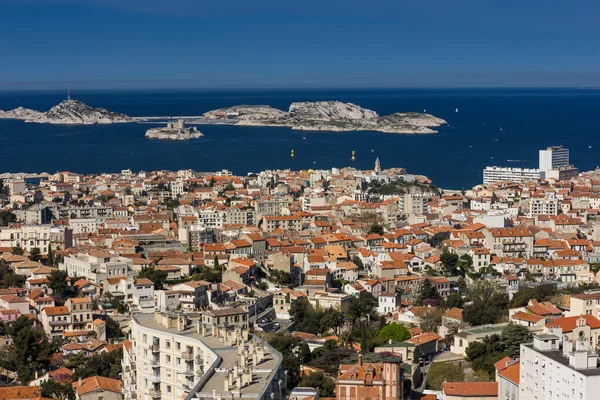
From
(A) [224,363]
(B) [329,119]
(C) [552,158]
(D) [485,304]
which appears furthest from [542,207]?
(B) [329,119]

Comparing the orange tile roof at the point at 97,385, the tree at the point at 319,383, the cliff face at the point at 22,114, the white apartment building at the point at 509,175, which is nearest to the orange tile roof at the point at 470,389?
the tree at the point at 319,383

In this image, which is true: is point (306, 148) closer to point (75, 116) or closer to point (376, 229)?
point (376, 229)

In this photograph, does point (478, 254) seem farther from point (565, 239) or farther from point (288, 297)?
point (288, 297)

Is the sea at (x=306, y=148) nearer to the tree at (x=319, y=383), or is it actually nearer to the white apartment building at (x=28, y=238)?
the white apartment building at (x=28, y=238)

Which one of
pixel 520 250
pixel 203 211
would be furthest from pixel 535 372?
pixel 203 211

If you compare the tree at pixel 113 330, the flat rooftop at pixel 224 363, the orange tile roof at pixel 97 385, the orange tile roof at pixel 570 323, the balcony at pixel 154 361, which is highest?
the flat rooftop at pixel 224 363

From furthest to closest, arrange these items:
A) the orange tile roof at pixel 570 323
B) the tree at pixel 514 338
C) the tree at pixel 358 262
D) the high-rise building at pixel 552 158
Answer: the high-rise building at pixel 552 158 → the tree at pixel 358 262 → the orange tile roof at pixel 570 323 → the tree at pixel 514 338
